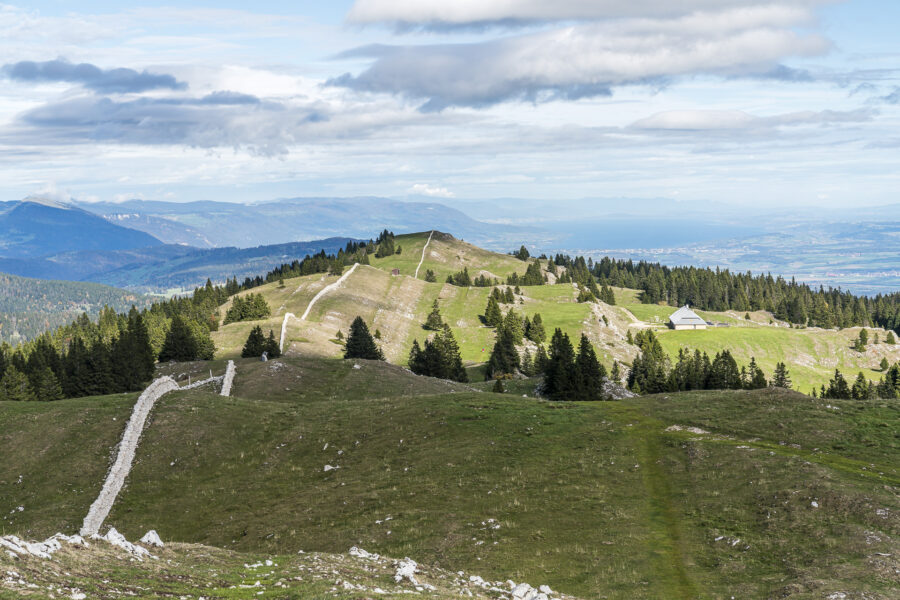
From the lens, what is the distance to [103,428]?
54.5 metres

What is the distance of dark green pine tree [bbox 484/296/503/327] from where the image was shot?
186m

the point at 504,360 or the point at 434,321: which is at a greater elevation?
the point at 434,321

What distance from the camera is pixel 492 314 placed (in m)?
190

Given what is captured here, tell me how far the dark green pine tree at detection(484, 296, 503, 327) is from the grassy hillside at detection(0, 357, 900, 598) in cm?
12439

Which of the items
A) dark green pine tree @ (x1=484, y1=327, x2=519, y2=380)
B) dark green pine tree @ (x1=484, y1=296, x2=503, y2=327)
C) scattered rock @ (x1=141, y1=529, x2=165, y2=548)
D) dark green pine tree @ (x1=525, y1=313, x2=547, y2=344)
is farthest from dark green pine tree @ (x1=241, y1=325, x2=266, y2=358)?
scattered rock @ (x1=141, y1=529, x2=165, y2=548)

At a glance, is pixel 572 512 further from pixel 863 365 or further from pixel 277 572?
pixel 863 365

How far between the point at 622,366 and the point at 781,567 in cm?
13372

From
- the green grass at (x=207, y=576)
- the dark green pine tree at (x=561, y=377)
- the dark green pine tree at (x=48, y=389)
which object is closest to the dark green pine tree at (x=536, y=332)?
the dark green pine tree at (x=561, y=377)

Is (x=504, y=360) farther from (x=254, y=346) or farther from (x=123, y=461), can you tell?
(x=123, y=461)

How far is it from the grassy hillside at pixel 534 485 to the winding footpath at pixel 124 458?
29.6 inches

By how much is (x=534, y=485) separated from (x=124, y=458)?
3178cm

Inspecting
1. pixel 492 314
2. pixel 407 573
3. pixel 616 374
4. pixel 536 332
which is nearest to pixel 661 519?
pixel 407 573

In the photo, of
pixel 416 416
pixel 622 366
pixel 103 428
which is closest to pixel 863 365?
pixel 622 366

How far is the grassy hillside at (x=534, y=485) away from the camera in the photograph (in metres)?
28.9
